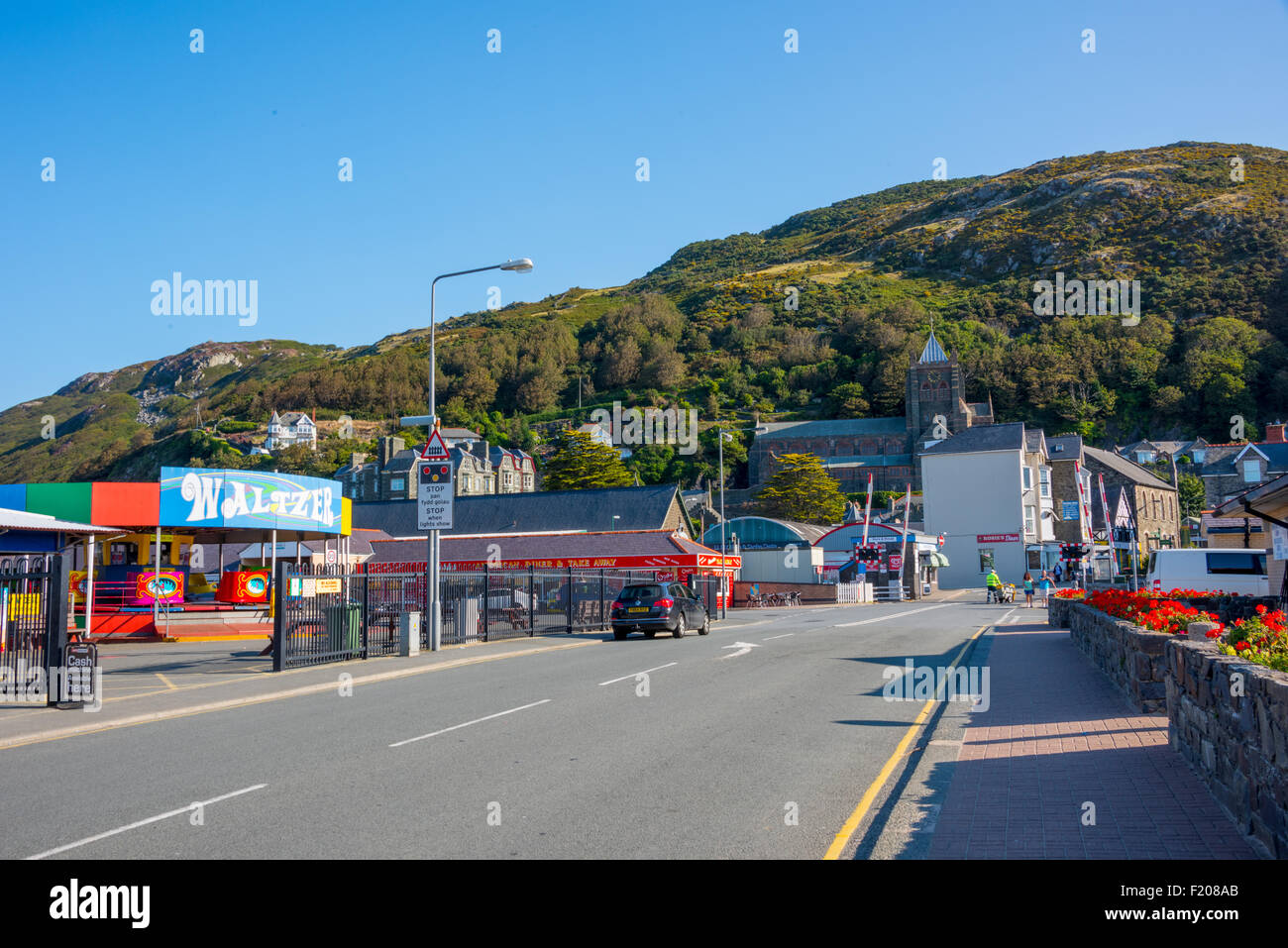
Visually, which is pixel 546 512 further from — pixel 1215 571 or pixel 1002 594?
pixel 1215 571

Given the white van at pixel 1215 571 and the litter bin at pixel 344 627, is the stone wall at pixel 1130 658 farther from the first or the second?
the litter bin at pixel 344 627

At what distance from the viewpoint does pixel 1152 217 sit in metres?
184

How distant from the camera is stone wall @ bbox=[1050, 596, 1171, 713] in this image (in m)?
10.9

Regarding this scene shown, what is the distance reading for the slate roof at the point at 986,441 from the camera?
274 ft

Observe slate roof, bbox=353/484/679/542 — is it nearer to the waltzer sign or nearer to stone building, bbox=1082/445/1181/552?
the waltzer sign

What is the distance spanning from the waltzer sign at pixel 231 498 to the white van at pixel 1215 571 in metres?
26.9

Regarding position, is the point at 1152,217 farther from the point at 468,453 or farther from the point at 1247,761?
Result: the point at 1247,761

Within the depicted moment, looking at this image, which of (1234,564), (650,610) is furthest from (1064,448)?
(650,610)

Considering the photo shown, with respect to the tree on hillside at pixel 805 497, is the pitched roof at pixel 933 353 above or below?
above

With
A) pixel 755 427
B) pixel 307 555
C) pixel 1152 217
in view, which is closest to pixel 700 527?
pixel 307 555

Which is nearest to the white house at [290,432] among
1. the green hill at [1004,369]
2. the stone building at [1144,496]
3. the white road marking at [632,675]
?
the green hill at [1004,369]

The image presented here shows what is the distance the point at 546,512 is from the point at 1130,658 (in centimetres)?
5257

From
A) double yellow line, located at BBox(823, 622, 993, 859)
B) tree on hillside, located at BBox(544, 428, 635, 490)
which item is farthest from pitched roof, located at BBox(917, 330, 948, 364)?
double yellow line, located at BBox(823, 622, 993, 859)

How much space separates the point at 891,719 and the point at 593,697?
14.2 ft
